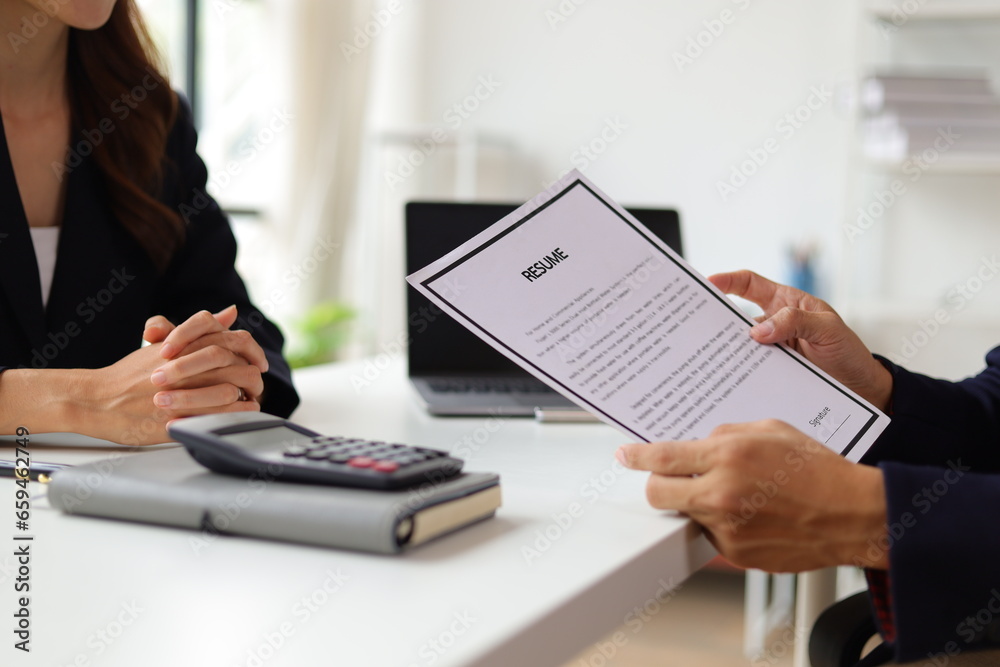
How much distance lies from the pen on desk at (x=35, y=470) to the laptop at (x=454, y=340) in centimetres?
54

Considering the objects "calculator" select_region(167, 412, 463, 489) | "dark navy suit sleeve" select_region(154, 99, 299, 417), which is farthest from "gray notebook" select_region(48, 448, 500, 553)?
"dark navy suit sleeve" select_region(154, 99, 299, 417)

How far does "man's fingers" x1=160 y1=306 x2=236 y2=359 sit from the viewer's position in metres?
0.96

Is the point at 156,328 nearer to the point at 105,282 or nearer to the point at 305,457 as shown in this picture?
the point at 105,282

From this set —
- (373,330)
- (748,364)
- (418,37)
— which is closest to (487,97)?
(418,37)

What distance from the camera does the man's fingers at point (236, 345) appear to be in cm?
100

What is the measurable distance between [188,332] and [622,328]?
454 mm

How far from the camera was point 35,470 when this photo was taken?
793mm

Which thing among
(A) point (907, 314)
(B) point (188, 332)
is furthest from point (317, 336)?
(B) point (188, 332)

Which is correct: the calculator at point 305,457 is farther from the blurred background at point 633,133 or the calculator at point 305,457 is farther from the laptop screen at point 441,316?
the blurred background at point 633,133

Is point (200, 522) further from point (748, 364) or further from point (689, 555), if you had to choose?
point (748, 364)

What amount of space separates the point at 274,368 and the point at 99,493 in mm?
460

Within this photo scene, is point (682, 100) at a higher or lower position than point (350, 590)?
higher

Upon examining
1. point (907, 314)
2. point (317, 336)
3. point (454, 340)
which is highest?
point (454, 340)

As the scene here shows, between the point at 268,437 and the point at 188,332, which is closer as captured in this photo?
the point at 268,437
